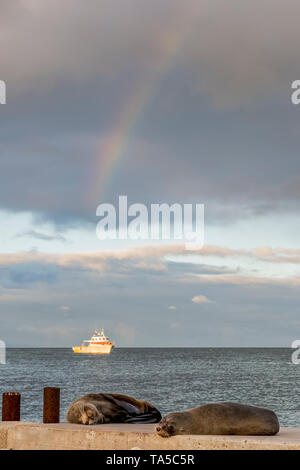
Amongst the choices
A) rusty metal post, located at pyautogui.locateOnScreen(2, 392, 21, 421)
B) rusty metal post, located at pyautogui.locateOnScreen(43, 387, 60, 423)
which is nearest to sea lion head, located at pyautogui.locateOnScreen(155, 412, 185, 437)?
rusty metal post, located at pyautogui.locateOnScreen(43, 387, 60, 423)

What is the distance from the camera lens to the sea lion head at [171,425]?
11.2 metres

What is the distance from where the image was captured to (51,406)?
1302cm

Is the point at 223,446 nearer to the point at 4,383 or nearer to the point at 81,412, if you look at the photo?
the point at 81,412

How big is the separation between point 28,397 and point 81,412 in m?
51.2

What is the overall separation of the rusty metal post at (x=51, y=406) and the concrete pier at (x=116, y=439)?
37 centimetres

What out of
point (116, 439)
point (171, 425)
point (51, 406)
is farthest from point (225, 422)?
point (51, 406)

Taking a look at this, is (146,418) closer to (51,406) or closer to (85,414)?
(85,414)

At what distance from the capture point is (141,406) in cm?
1388

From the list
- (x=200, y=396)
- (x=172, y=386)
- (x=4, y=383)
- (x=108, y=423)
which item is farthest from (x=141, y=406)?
(x=4, y=383)

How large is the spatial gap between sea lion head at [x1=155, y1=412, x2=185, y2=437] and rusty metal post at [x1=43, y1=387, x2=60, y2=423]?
238 cm

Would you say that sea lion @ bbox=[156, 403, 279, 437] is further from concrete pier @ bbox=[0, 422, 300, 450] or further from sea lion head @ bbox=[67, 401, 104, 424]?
sea lion head @ bbox=[67, 401, 104, 424]

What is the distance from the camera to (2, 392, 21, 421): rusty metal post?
44.2ft

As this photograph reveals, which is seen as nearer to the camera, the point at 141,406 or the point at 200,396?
the point at 141,406

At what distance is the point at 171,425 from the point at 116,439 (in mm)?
898
